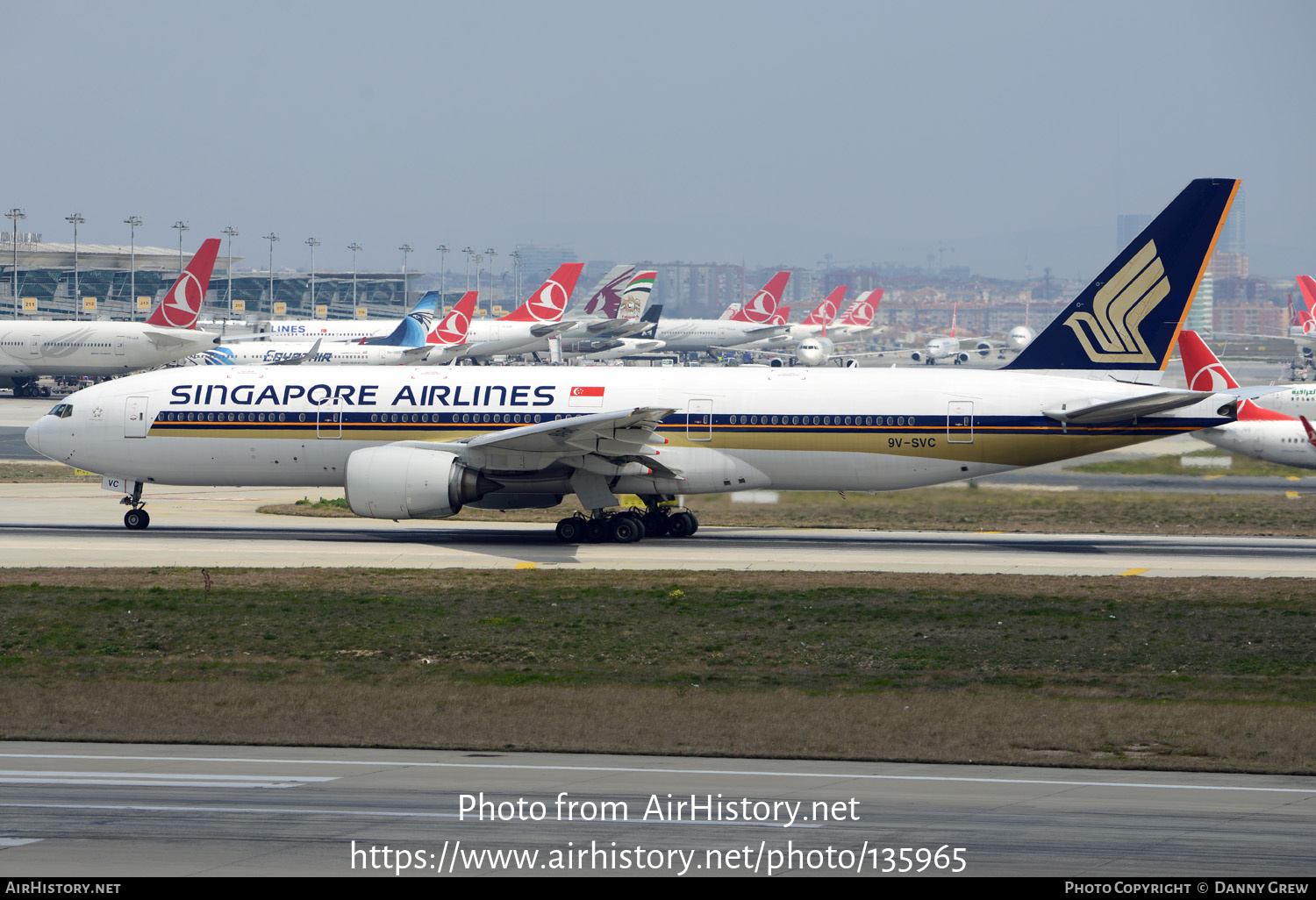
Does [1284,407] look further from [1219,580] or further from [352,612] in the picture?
[352,612]

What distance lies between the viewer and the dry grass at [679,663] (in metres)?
15.8

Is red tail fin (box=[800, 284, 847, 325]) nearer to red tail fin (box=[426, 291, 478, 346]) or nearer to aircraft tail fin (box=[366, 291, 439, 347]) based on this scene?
aircraft tail fin (box=[366, 291, 439, 347])

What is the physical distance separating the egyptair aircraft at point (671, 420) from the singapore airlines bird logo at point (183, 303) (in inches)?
2164

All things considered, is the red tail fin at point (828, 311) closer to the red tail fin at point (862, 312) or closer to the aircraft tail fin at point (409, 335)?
the red tail fin at point (862, 312)

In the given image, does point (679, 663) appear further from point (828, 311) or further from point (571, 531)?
point (828, 311)

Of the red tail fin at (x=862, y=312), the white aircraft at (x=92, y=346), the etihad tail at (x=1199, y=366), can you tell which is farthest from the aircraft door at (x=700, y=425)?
the red tail fin at (x=862, y=312)

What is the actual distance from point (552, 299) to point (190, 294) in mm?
31081

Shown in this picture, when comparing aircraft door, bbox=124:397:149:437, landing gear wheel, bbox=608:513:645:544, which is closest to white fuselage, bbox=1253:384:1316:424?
landing gear wheel, bbox=608:513:645:544

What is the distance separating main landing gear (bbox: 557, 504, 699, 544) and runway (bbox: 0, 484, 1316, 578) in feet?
1.18

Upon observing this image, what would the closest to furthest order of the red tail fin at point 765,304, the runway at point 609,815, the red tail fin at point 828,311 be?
1. the runway at point 609,815
2. the red tail fin at point 765,304
3. the red tail fin at point 828,311

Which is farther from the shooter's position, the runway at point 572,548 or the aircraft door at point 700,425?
the aircraft door at point 700,425

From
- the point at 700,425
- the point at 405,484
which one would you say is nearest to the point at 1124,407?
the point at 700,425

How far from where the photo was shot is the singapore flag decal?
3459 centimetres

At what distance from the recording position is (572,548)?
108 ft
